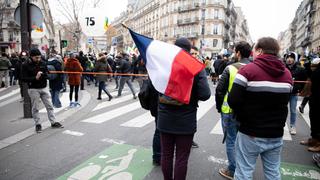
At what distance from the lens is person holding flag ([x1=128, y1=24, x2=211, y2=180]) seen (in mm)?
2967

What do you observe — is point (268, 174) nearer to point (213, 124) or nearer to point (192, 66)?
point (192, 66)

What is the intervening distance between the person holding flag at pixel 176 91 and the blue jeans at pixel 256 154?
578 mm

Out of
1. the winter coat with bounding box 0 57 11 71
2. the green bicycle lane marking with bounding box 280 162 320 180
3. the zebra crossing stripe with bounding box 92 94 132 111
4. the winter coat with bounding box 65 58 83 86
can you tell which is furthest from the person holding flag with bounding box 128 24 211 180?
the winter coat with bounding box 0 57 11 71

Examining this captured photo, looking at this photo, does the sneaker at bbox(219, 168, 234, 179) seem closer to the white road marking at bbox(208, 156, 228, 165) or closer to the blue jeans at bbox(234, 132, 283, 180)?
the white road marking at bbox(208, 156, 228, 165)

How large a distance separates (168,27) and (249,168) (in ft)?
251

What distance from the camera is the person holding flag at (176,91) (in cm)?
297

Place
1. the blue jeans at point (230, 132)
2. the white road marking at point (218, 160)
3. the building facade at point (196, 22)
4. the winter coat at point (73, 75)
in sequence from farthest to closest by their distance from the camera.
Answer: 1. the building facade at point (196, 22)
2. the winter coat at point (73, 75)
3. the white road marking at point (218, 160)
4. the blue jeans at point (230, 132)

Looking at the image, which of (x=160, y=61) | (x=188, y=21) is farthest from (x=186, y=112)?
(x=188, y=21)

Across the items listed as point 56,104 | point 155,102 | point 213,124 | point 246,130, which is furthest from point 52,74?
point 246,130

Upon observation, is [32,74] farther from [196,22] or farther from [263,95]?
[196,22]

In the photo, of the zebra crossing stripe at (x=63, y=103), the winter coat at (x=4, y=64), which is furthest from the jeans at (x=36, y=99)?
the winter coat at (x=4, y=64)

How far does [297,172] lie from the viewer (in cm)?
432

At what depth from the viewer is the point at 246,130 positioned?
2828 mm

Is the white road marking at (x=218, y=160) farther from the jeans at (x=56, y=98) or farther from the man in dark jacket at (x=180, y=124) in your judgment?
the jeans at (x=56, y=98)
